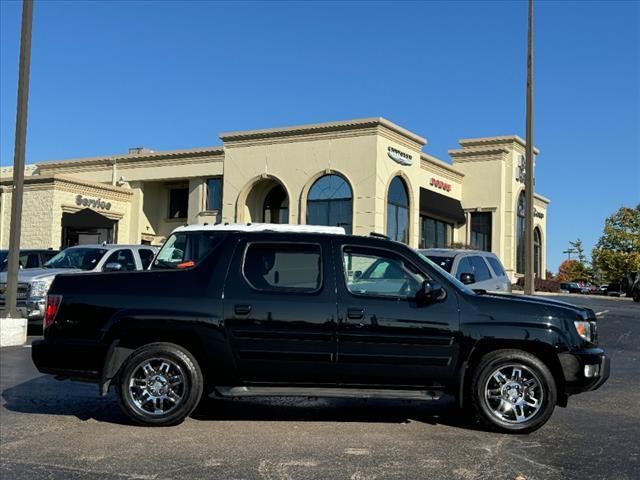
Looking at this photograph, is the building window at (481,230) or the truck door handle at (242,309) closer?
the truck door handle at (242,309)

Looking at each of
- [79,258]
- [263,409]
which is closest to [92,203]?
[79,258]

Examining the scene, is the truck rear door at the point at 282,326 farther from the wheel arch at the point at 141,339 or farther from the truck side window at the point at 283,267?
the wheel arch at the point at 141,339

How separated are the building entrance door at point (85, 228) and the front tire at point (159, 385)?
3109 centimetres

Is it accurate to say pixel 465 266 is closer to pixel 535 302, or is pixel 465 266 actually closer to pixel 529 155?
pixel 535 302

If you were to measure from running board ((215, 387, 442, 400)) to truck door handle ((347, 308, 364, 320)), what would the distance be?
2.20ft

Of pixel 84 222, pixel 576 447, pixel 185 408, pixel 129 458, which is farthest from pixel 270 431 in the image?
pixel 84 222

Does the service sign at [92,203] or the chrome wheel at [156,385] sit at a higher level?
the service sign at [92,203]

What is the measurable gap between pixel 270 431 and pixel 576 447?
2672 millimetres

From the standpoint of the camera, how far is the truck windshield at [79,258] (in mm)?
14812

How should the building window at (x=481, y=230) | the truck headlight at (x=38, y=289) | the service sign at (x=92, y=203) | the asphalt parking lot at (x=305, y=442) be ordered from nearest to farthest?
the asphalt parking lot at (x=305, y=442)
the truck headlight at (x=38, y=289)
the service sign at (x=92, y=203)
the building window at (x=481, y=230)

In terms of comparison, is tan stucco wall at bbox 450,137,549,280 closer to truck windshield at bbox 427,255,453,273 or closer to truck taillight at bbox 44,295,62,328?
truck windshield at bbox 427,255,453,273

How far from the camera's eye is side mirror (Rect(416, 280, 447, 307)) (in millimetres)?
6453

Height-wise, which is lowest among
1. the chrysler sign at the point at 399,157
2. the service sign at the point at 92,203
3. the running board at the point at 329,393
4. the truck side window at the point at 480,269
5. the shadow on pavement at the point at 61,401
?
the shadow on pavement at the point at 61,401

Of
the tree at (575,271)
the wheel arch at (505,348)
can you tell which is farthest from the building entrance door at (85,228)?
the tree at (575,271)
